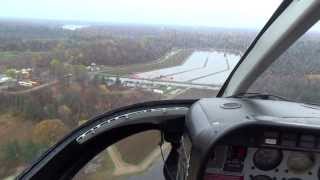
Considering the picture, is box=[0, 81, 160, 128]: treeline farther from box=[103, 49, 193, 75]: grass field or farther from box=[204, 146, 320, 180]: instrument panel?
box=[204, 146, 320, 180]: instrument panel

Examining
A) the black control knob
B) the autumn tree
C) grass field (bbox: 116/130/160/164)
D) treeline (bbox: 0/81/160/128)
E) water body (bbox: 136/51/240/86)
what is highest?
water body (bbox: 136/51/240/86)

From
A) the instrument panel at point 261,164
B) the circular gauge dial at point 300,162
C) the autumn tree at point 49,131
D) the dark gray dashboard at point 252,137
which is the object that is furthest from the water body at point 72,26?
the circular gauge dial at point 300,162

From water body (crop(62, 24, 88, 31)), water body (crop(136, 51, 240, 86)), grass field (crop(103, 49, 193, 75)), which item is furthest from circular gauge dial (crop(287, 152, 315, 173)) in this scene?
water body (crop(62, 24, 88, 31))

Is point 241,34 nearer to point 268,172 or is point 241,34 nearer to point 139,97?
point 139,97

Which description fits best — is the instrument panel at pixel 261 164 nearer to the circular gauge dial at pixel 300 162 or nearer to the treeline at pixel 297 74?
the circular gauge dial at pixel 300 162

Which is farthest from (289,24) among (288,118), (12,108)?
(12,108)

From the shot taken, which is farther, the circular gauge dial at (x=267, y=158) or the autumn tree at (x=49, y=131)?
the autumn tree at (x=49, y=131)

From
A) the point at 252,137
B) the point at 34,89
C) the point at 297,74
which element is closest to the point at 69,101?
the point at 34,89

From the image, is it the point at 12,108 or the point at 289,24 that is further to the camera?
the point at 12,108

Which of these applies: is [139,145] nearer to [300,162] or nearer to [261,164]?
[261,164]
